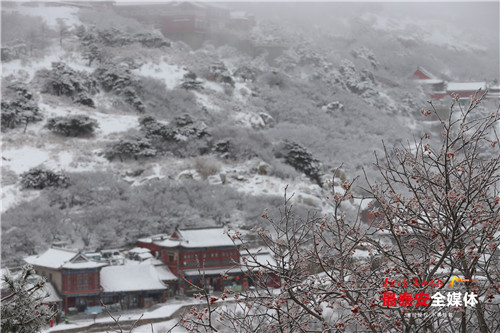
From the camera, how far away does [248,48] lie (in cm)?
4669

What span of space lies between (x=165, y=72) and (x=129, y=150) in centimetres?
1236

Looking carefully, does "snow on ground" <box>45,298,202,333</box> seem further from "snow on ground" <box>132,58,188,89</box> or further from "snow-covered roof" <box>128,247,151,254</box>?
"snow on ground" <box>132,58,188,89</box>

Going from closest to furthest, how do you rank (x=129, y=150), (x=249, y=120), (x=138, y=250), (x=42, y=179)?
(x=138, y=250)
(x=42, y=179)
(x=129, y=150)
(x=249, y=120)

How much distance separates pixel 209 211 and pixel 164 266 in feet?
13.4

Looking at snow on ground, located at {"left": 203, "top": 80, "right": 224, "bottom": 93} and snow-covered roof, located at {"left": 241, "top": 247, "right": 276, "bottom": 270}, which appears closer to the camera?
snow-covered roof, located at {"left": 241, "top": 247, "right": 276, "bottom": 270}

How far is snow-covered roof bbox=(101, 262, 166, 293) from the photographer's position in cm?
1587

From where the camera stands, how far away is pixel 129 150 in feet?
83.5

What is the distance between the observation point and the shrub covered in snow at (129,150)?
83.4ft

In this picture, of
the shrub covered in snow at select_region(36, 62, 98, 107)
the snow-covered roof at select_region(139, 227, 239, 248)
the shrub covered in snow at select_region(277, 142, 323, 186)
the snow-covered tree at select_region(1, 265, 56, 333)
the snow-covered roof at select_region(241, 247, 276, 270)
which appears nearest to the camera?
the snow-covered roof at select_region(241, 247, 276, 270)

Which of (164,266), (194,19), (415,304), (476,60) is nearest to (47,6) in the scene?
(194,19)

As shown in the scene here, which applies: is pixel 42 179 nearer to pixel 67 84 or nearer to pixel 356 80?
pixel 67 84

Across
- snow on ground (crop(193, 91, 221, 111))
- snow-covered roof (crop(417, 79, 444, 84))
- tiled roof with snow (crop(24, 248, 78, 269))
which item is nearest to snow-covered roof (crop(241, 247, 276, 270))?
tiled roof with snow (crop(24, 248, 78, 269))

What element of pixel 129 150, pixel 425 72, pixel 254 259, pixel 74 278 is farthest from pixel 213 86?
pixel 254 259

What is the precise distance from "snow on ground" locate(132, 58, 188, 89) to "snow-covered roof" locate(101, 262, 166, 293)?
19.6 meters
